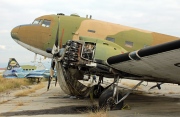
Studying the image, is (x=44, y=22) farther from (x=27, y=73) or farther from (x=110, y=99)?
(x=27, y=73)

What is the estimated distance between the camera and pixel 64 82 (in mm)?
11086

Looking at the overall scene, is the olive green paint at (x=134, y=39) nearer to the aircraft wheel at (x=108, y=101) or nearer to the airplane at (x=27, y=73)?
the aircraft wheel at (x=108, y=101)

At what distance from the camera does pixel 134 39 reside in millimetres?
11719

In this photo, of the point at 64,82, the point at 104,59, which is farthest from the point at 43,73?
the point at 104,59

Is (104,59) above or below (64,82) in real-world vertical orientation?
above

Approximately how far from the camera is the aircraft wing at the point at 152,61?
22.4ft

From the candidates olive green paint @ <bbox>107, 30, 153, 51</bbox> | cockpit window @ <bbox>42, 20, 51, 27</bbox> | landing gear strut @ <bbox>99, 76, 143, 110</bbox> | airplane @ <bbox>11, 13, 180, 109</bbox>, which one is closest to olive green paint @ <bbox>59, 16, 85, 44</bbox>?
airplane @ <bbox>11, 13, 180, 109</bbox>

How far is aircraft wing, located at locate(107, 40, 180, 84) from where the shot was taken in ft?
22.4

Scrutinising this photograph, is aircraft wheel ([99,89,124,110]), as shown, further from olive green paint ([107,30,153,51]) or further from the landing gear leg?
olive green paint ([107,30,153,51])

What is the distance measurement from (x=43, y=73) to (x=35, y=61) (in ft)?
65.3

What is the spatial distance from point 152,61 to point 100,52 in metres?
2.35

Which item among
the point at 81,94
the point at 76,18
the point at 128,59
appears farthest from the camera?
the point at 81,94

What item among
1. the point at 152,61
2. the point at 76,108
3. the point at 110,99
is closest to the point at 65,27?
the point at 76,108

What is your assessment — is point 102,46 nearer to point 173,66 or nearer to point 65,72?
point 65,72
